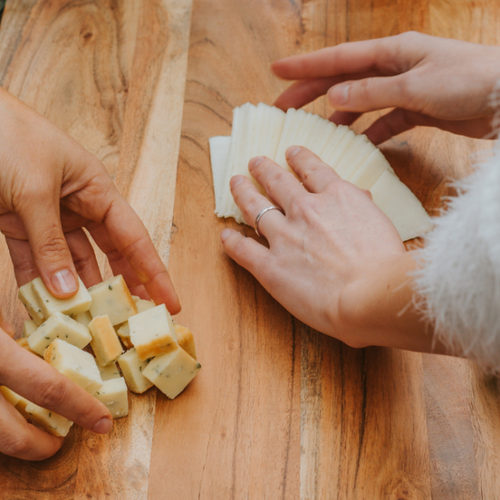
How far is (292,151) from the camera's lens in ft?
4.01

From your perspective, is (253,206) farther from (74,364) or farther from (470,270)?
(470,270)

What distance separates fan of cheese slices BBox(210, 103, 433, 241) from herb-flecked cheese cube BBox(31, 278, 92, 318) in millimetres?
400

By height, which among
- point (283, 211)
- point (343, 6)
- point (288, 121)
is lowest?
point (283, 211)

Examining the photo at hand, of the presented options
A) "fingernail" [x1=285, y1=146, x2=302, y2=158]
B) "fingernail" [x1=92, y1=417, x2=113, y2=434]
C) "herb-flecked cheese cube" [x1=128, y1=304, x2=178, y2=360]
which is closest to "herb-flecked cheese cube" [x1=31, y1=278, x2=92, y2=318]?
"herb-flecked cheese cube" [x1=128, y1=304, x2=178, y2=360]

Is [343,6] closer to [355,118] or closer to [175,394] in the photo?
[355,118]

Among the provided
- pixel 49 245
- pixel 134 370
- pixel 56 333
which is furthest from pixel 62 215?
pixel 134 370

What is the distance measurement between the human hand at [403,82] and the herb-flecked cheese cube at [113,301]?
0.69 m

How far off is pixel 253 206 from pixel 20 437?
2.18 feet

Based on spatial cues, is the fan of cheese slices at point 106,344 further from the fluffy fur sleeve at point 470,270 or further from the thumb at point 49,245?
the fluffy fur sleeve at point 470,270

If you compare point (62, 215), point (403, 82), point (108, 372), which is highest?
Result: point (403, 82)

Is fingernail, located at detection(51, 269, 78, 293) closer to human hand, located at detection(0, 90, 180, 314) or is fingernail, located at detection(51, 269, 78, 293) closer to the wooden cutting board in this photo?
human hand, located at detection(0, 90, 180, 314)

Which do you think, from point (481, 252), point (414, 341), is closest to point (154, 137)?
point (414, 341)

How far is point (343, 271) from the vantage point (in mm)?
964

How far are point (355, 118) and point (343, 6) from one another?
0.44m
